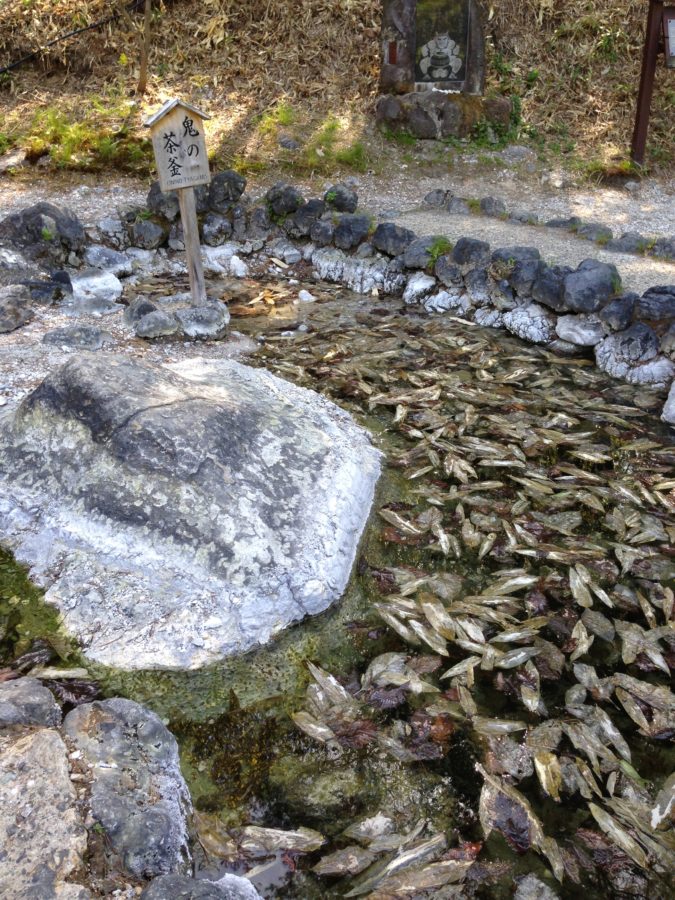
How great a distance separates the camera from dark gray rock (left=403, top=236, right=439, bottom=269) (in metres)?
7.98

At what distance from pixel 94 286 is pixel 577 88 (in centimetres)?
940

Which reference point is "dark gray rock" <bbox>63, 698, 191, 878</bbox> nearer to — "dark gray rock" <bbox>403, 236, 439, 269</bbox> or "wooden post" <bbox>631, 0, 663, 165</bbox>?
"dark gray rock" <bbox>403, 236, 439, 269</bbox>

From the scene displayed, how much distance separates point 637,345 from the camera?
252 inches

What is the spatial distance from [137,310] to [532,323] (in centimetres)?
399

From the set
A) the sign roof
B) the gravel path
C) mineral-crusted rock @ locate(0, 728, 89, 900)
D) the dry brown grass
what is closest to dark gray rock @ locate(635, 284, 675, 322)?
the gravel path

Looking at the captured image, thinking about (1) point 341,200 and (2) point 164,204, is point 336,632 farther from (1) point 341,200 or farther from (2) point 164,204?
(2) point 164,204

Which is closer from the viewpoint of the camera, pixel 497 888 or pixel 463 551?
pixel 497 888

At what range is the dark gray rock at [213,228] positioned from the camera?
909 cm

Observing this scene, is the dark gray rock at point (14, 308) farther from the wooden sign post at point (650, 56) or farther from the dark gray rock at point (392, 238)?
the wooden sign post at point (650, 56)

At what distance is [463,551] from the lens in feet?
14.3

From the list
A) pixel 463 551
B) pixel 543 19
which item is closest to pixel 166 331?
pixel 463 551

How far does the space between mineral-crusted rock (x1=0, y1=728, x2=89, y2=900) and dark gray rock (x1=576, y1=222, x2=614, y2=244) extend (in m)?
7.84

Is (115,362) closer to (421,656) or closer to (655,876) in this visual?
(421,656)

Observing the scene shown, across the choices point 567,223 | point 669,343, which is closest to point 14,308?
point 669,343
